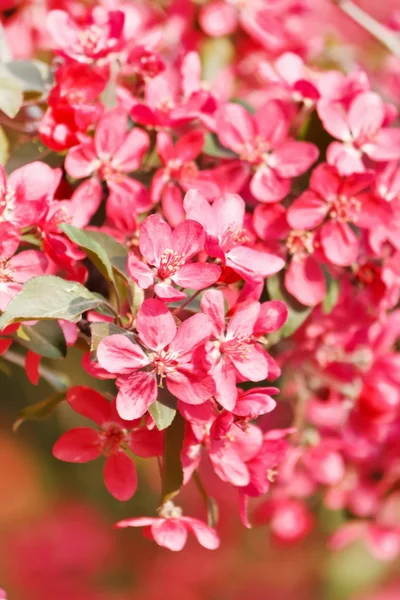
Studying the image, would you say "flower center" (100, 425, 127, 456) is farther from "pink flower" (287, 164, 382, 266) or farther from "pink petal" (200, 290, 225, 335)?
"pink flower" (287, 164, 382, 266)

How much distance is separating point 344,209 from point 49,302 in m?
0.31

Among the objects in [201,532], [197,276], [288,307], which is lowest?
[201,532]

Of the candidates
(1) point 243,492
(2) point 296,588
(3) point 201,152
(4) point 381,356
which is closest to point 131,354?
(1) point 243,492

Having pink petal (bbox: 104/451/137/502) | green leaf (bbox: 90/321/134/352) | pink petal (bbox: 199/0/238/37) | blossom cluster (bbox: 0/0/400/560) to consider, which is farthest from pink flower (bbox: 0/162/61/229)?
pink petal (bbox: 199/0/238/37)

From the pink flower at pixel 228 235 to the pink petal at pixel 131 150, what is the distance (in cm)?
13

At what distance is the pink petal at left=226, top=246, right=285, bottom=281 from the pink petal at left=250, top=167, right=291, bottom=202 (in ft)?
0.35

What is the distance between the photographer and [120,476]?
721mm

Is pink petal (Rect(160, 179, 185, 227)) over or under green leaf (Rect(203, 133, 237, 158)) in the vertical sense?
under

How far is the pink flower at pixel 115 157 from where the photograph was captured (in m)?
0.75

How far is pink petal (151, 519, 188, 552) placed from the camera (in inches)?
27.1

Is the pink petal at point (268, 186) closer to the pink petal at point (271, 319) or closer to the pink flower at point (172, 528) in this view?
the pink petal at point (271, 319)

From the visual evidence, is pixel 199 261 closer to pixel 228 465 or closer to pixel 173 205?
pixel 173 205

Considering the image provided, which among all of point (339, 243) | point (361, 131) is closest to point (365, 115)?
point (361, 131)

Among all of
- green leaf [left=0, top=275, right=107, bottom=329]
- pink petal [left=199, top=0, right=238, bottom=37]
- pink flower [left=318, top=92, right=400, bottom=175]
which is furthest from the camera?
pink petal [left=199, top=0, right=238, bottom=37]
